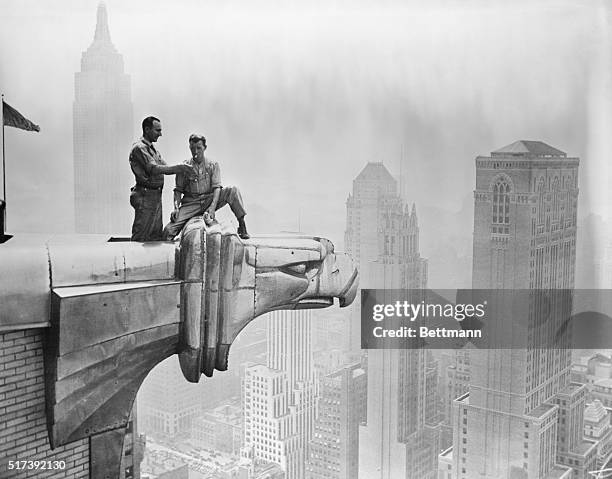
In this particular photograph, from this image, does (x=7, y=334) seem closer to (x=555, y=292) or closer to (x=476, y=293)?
(x=476, y=293)

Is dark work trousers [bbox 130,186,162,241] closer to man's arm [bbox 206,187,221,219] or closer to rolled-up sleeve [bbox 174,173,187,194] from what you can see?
rolled-up sleeve [bbox 174,173,187,194]

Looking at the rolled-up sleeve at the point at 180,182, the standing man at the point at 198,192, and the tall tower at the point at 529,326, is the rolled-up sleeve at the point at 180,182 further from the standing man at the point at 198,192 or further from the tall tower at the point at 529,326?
the tall tower at the point at 529,326

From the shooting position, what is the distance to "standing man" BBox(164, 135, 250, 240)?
123 inches

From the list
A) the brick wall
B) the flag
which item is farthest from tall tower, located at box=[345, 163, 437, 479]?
the brick wall

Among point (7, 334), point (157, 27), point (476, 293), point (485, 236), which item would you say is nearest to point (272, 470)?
point (476, 293)

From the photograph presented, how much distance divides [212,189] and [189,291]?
0.47 m

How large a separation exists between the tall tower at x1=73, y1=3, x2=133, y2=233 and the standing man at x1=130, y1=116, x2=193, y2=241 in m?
1.28

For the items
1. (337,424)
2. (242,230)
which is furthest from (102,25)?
(337,424)

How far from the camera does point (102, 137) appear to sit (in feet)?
14.0

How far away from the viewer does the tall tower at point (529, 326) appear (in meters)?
4.62

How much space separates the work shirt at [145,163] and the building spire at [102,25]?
55.6 inches

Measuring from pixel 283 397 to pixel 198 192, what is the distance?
6.10 ft

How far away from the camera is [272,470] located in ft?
15.0

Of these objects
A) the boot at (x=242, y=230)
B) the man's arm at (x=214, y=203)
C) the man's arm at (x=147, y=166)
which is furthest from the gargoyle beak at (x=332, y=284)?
the man's arm at (x=147, y=166)
